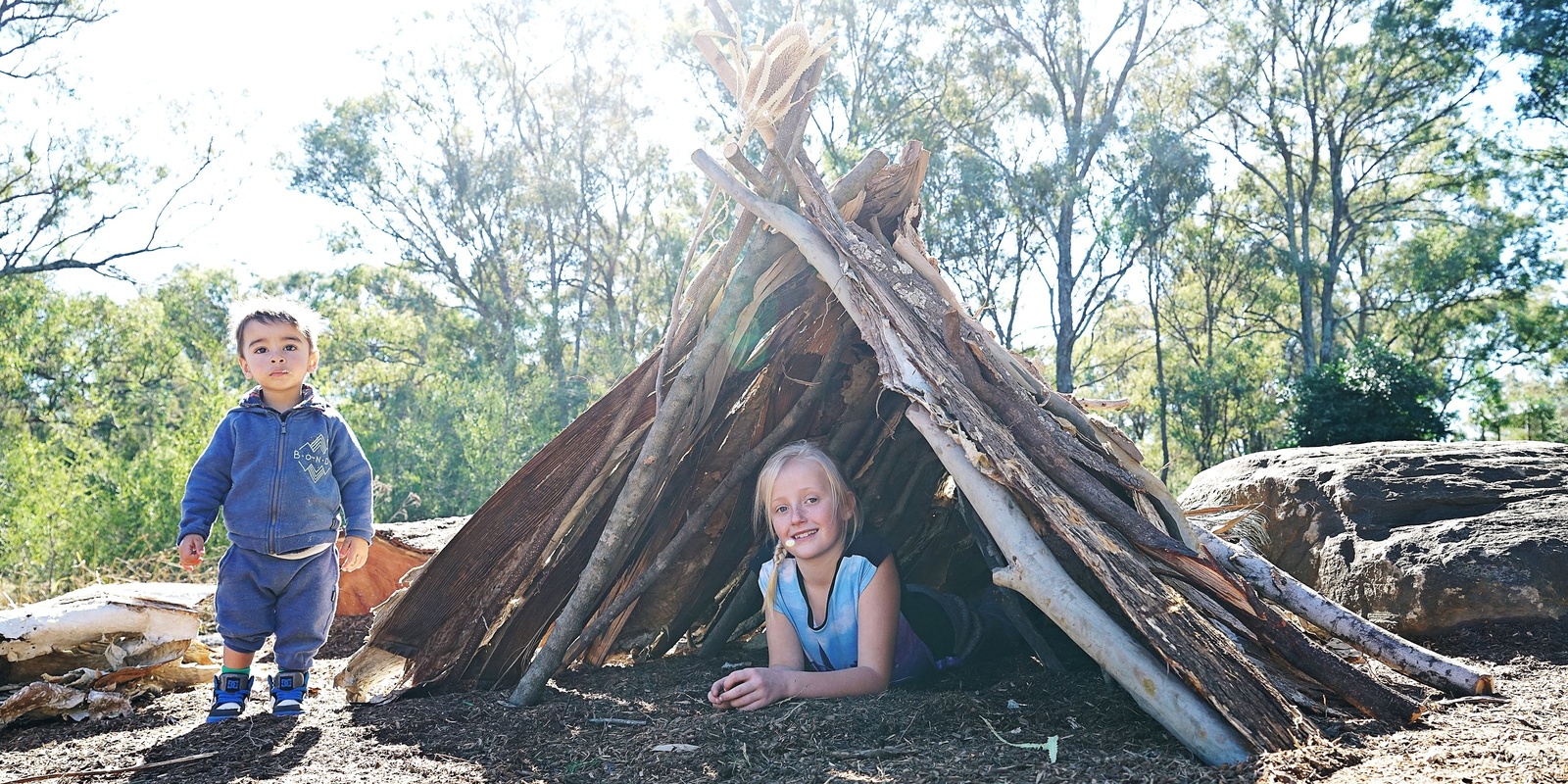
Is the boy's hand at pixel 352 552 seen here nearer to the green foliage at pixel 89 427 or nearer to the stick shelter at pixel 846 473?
the stick shelter at pixel 846 473

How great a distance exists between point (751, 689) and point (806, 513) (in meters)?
0.59

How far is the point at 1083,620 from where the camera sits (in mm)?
2332

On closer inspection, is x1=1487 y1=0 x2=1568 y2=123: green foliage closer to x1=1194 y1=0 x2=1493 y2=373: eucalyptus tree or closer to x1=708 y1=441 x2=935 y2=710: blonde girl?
x1=1194 y1=0 x2=1493 y2=373: eucalyptus tree

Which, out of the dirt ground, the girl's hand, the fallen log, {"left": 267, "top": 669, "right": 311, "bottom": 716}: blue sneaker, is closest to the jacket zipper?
{"left": 267, "top": 669, "right": 311, "bottom": 716}: blue sneaker

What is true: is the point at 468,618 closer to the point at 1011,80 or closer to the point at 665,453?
the point at 665,453

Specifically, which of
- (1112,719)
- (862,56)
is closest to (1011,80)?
(862,56)

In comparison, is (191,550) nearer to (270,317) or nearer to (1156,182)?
(270,317)

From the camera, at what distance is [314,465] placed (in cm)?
314

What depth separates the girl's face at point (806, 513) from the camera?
3076 millimetres

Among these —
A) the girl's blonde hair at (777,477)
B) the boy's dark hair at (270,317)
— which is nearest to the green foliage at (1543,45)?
the girl's blonde hair at (777,477)

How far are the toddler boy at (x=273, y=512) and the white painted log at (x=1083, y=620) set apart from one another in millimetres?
1971

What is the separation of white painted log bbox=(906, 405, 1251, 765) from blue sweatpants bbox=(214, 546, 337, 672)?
2031 millimetres

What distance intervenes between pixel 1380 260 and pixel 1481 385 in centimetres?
387

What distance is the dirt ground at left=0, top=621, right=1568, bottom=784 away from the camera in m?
2.09
